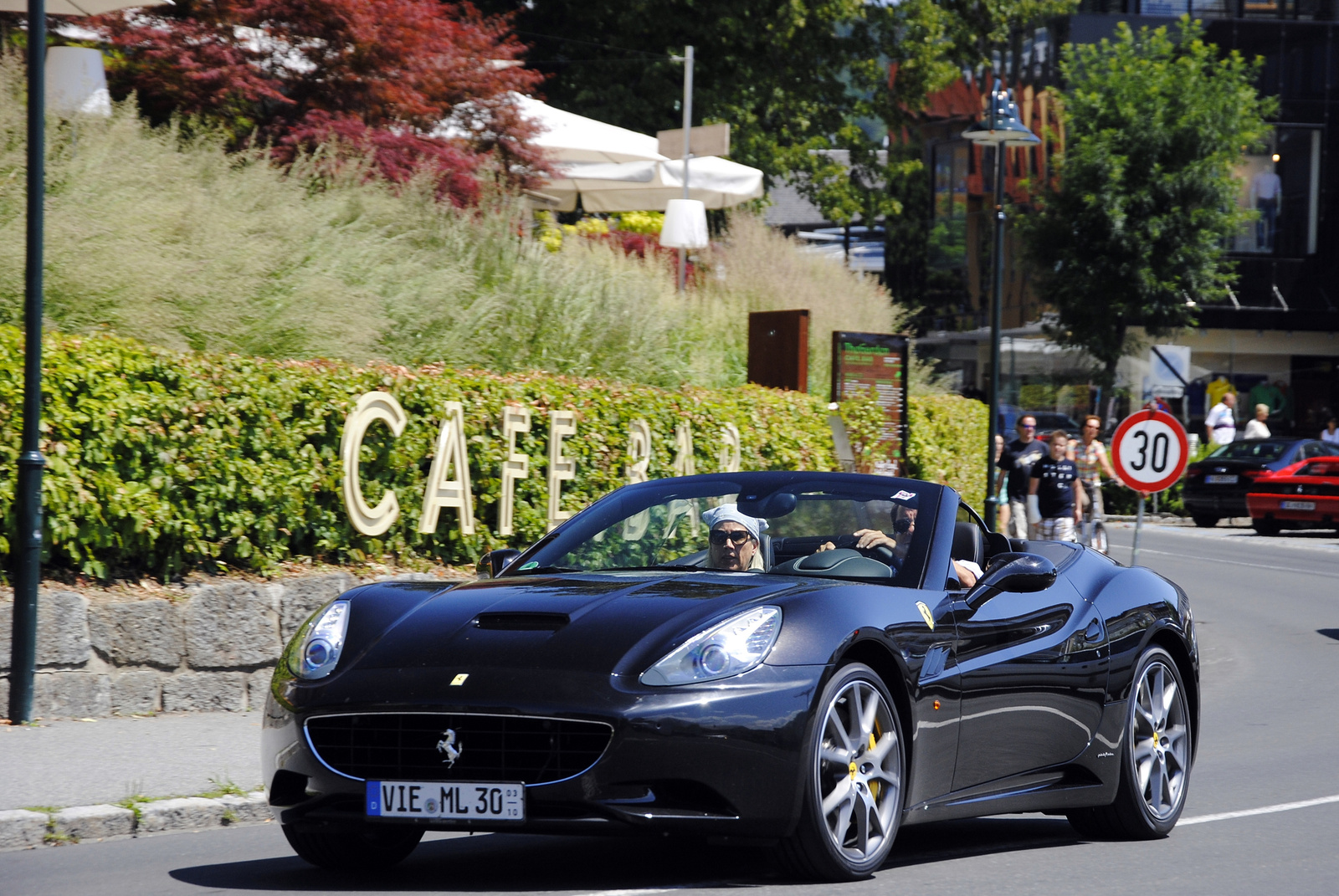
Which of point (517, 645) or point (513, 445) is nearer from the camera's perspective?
point (517, 645)

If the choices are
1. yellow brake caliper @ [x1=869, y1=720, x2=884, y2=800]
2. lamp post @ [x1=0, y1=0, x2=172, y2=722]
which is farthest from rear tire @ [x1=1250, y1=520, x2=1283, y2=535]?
yellow brake caliper @ [x1=869, y1=720, x2=884, y2=800]

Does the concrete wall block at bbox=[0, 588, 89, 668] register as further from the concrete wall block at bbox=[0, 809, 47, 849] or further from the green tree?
the green tree

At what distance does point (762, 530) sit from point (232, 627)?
4.84 metres

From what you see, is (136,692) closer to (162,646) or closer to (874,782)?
(162,646)

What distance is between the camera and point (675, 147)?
23.4m

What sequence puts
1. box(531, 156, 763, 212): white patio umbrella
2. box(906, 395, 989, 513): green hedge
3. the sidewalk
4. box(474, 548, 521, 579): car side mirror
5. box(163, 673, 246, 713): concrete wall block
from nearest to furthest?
box(474, 548, 521, 579): car side mirror, the sidewalk, box(163, 673, 246, 713): concrete wall block, box(906, 395, 989, 513): green hedge, box(531, 156, 763, 212): white patio umbrella

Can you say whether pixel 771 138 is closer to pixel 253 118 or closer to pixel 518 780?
pixel 253 118

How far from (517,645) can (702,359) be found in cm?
1270

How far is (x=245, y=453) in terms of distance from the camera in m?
10.8

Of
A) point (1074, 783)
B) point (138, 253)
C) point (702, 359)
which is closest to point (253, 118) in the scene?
point (702, 359)

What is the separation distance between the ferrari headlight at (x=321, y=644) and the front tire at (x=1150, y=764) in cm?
320

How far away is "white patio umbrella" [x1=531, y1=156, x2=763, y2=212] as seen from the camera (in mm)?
22641

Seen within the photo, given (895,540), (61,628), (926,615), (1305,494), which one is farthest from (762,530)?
(1305,494)

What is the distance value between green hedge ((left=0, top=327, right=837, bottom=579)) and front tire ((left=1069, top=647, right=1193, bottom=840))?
5499 mm
